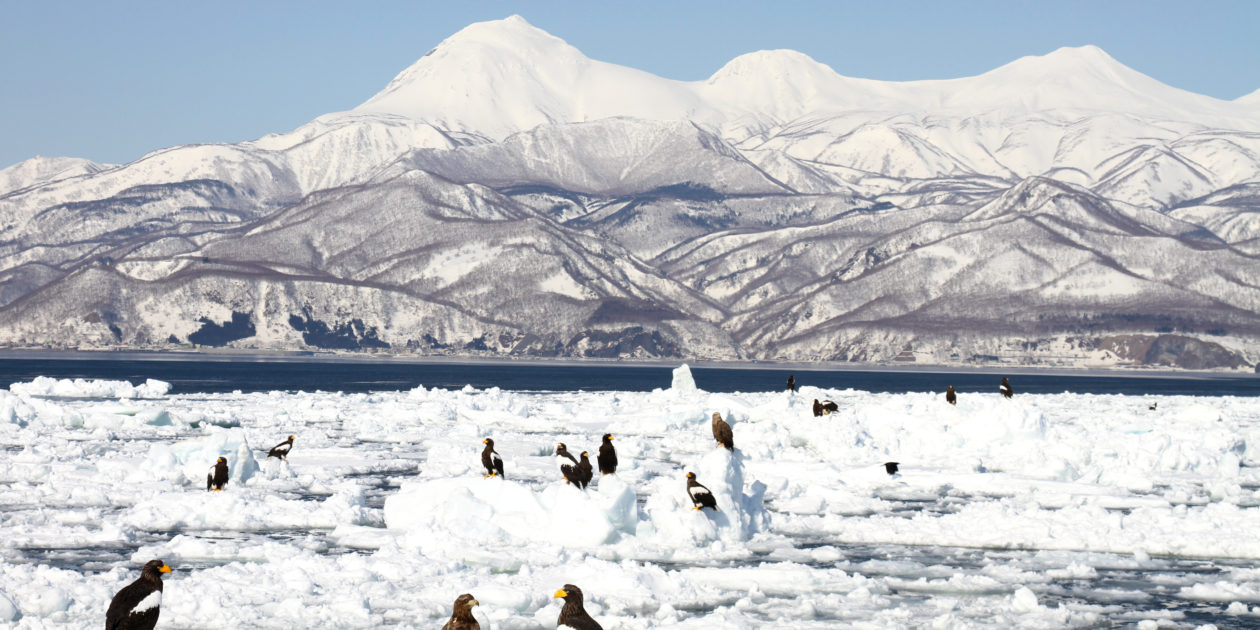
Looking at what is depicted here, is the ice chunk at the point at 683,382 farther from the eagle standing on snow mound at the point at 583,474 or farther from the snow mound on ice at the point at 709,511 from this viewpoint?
the snow mound on ice at the point at 709,511

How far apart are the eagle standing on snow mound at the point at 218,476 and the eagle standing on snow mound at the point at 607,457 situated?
382 inches

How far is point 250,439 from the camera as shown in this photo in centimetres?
5178

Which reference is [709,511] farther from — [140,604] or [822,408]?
[822,408]

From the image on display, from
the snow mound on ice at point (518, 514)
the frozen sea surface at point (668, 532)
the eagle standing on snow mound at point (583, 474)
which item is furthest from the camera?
the eagle standing on snow mound at point (583, 474)

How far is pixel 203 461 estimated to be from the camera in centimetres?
3747

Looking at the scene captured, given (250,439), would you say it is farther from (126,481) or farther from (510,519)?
(510,519)

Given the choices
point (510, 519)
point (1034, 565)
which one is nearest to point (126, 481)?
point (510, 519)

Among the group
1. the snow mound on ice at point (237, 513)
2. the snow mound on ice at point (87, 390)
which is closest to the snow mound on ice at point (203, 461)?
the snow mound on ice at point (237, 513)

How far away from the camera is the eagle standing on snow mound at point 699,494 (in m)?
27.9

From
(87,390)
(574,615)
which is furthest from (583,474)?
(87,390)

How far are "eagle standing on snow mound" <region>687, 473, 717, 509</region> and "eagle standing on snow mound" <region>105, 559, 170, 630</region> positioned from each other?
1306 centimetres

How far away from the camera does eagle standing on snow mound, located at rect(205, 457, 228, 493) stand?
33.6 meters

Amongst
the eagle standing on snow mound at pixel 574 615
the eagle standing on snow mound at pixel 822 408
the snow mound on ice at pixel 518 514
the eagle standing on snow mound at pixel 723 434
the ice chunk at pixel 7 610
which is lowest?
the ice chunk at pixel 7 610

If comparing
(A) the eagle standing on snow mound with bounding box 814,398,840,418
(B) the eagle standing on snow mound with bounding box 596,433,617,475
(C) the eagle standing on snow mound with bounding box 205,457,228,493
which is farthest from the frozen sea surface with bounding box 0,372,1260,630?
(A) the eagle standing on snow mound with bounding box 814,398,840,418
